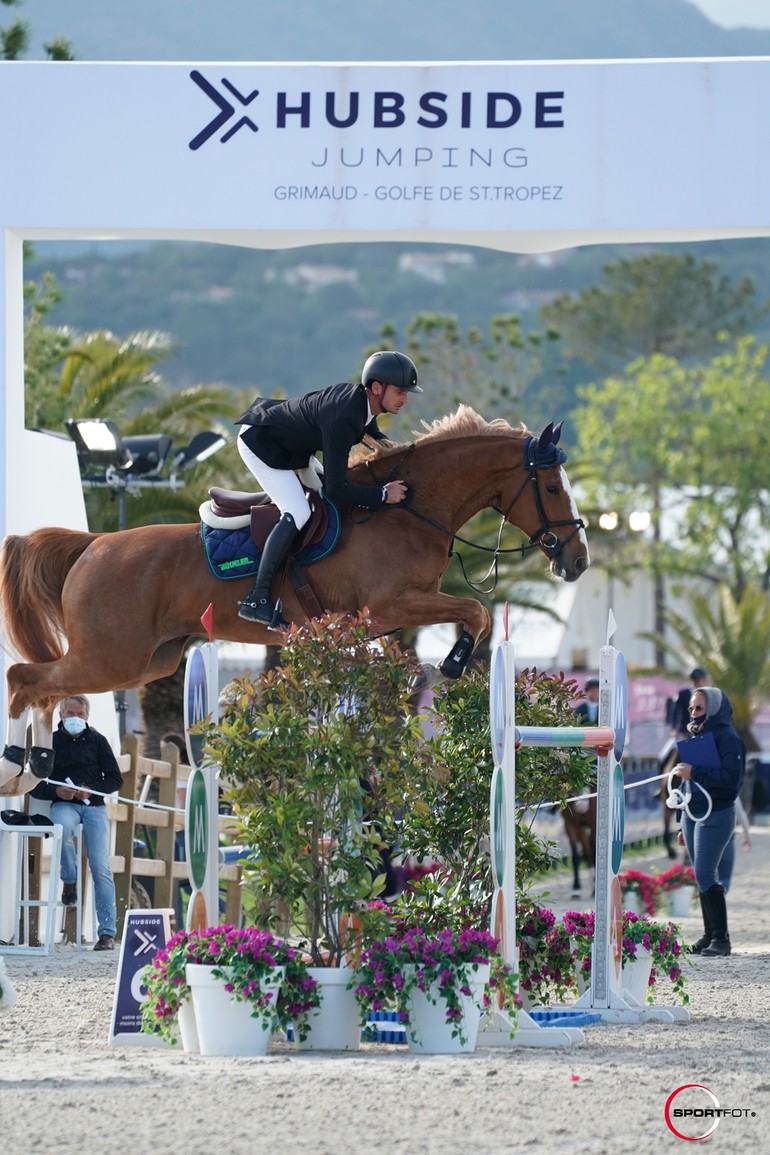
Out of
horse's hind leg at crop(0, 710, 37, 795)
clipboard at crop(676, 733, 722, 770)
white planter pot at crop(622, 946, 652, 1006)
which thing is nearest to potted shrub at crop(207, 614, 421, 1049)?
white planter pot at crop(622, 946, 652, 1006)

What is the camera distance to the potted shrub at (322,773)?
545cm

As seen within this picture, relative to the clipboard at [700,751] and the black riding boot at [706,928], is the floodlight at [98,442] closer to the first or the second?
the clipboard at [700,751]

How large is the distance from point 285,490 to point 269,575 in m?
0.36

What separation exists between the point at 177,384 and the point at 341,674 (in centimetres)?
12034

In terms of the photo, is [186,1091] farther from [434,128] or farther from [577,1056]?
[434,128]

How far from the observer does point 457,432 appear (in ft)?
22.5

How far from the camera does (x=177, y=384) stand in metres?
A: 124

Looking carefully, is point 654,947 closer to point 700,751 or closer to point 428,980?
point 428,980

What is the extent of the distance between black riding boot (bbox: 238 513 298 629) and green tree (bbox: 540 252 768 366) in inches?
2257

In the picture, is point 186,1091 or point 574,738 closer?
point 186,1091

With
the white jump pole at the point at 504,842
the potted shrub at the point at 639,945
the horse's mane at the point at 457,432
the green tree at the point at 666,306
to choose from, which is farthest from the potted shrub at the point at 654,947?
the green tree at the point at 666,306

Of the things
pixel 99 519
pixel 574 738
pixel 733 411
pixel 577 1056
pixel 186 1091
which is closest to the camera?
pixel 186 1091

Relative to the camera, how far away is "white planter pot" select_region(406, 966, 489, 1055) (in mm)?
5359

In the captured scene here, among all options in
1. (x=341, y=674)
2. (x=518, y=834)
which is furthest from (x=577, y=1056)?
(x=341, y=674)
